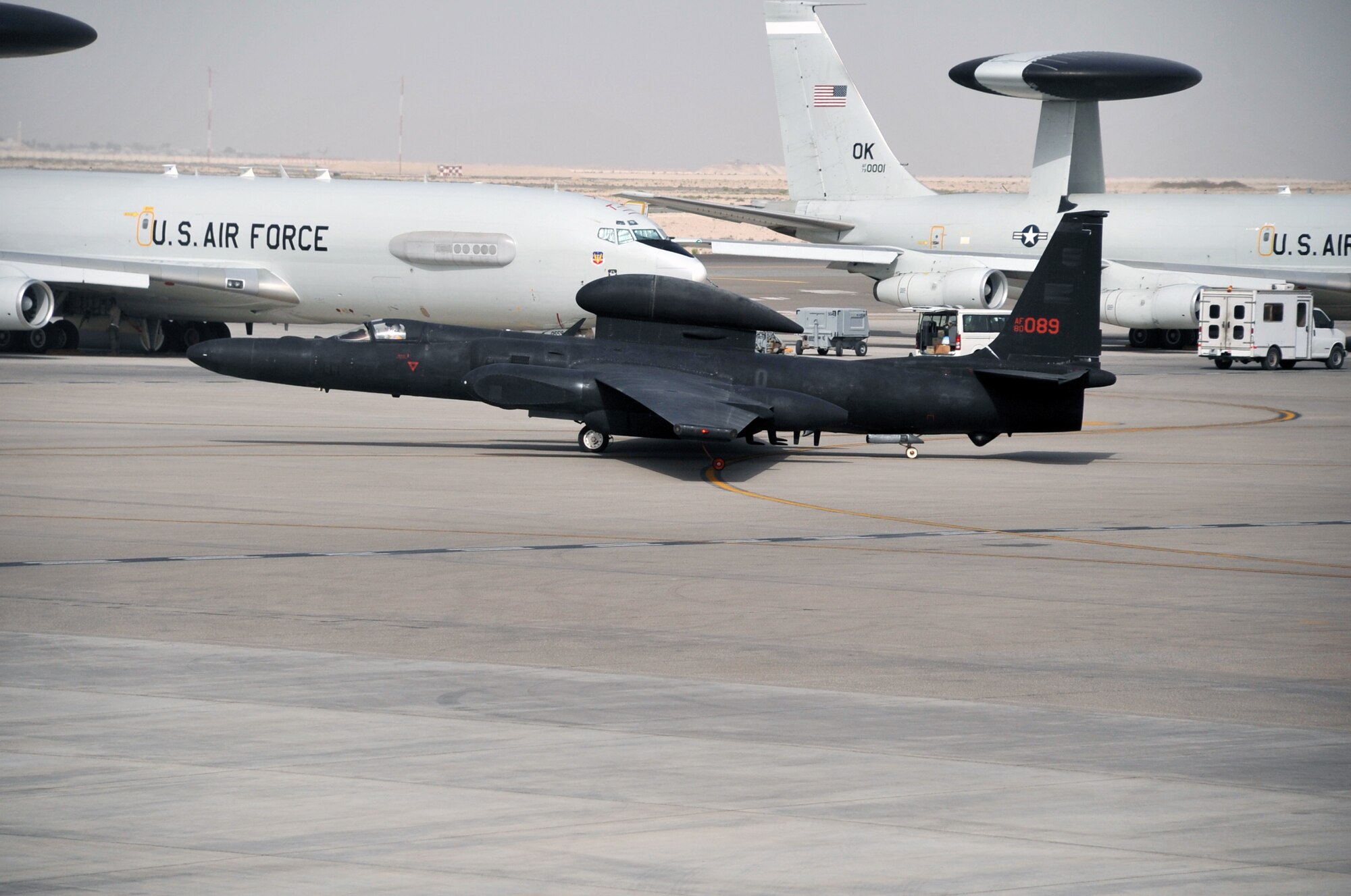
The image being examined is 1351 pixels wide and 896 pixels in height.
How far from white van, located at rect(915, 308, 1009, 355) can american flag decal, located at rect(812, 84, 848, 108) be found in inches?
753

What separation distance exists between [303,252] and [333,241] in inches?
44.7

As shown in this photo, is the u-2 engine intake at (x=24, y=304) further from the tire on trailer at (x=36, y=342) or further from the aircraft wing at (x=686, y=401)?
the aircraft wing at (x=686, y=401)

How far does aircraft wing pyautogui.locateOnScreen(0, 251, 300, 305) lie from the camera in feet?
154

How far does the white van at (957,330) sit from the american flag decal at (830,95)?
19.1m

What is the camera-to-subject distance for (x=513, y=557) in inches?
730

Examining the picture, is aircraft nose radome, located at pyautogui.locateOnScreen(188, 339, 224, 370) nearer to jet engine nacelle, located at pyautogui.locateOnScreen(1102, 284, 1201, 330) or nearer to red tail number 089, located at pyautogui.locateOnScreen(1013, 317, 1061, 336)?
red tail number 089, located at pyautogui.locateOnScreen(1013, 317, 1061, 336)

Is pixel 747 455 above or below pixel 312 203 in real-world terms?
below

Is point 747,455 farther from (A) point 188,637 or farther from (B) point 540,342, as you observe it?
(A) point 188,637

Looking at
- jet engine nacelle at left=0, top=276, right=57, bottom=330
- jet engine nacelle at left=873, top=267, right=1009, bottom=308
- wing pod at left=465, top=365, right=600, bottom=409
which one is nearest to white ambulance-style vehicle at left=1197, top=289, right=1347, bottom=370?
jet engine nacelle at left=873, top=267, right=1009, bottom=308

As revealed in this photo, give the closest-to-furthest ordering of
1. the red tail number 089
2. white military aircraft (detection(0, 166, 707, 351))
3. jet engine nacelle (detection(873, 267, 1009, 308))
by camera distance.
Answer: the red tail number 089, white military aircraft (detection(0, 166, 707, 351)), jet engine nacelle (detection(873, 267, 1009, 308))

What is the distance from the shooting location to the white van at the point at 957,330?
166 feet

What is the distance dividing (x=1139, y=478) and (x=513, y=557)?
14.0m

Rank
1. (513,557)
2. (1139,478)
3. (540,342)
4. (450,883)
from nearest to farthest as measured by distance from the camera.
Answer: (450,883), (513,557), (1139,478), (540,342)

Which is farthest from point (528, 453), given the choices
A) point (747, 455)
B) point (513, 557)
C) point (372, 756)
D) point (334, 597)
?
point (372, 756)
